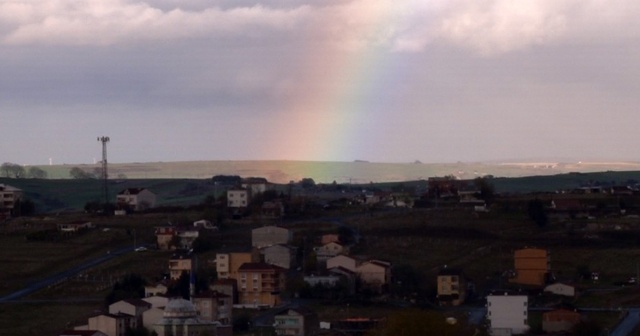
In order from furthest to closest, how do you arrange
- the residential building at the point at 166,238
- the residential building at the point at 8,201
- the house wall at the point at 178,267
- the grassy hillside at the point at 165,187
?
the grassy hillside at the point at 165,187 → the residential building at the point at 8,201 → the residential building at the point at 166,238 → the house wall at the point at 178,267

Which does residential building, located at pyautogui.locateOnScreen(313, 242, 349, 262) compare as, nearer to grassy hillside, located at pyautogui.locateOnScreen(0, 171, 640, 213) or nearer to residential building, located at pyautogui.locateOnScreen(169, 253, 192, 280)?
residential building, located at pyautogui.locateOnScreen(169, 253, 192, 280)

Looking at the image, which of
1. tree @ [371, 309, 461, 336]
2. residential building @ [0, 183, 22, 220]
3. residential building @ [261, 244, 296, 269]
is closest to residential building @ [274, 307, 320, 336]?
tree @ [371, 309, 461, 336]

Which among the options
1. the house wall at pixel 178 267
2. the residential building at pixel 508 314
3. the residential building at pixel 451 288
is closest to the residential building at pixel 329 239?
the house wall at pixel 178 267

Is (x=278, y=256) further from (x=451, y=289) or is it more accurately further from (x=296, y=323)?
(x=296, y=323)

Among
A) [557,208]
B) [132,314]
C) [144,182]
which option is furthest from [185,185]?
[132,314]

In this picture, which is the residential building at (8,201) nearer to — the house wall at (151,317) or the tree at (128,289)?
the tree at (128,289)

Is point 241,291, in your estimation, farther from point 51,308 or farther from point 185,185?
point 185,185
